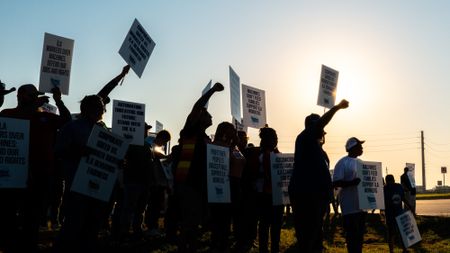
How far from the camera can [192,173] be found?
25.0ft

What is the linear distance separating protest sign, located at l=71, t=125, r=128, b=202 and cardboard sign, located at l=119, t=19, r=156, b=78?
381cm

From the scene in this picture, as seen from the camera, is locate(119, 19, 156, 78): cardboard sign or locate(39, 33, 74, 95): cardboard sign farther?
locate(119, 19, 156, 78): cardboard sign

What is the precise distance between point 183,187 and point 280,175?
194 cm

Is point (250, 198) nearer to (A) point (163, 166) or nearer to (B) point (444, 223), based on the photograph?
(A) point (163, 166)

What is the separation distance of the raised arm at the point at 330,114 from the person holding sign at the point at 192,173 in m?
1.26

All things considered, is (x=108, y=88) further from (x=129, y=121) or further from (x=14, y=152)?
(x=129, y=121)

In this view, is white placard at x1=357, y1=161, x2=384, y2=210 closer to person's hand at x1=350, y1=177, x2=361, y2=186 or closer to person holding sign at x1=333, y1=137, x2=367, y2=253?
person holding sign at x1=333, y1=137, x2=367, y2=253

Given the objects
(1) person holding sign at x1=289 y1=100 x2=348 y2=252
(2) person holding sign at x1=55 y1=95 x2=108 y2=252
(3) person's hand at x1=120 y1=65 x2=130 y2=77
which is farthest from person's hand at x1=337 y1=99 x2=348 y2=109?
(3) person's hand at x1=120 y1=65 x2=130 y2=77

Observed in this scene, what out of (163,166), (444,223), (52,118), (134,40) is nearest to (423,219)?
(444,223)

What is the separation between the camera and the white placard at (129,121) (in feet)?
31.7

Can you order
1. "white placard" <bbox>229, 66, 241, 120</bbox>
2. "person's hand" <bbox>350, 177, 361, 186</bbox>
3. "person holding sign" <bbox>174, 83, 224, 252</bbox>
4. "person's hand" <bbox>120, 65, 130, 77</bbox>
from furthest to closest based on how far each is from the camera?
1. "white placard" <bbox>229, 66, 241, 120</bbox>
2. "person's hand" <bbox>120, 65, 130, 77</bbox>
3. "person's hand" <bbox>350, 177, 361, 186</bbox>
4. "person holding sign" <bbox>174, 83, 224, 252</bbox>

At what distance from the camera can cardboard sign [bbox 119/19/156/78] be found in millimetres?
9930

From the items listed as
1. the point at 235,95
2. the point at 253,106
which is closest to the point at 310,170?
the point at 235,95

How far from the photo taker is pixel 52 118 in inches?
278
